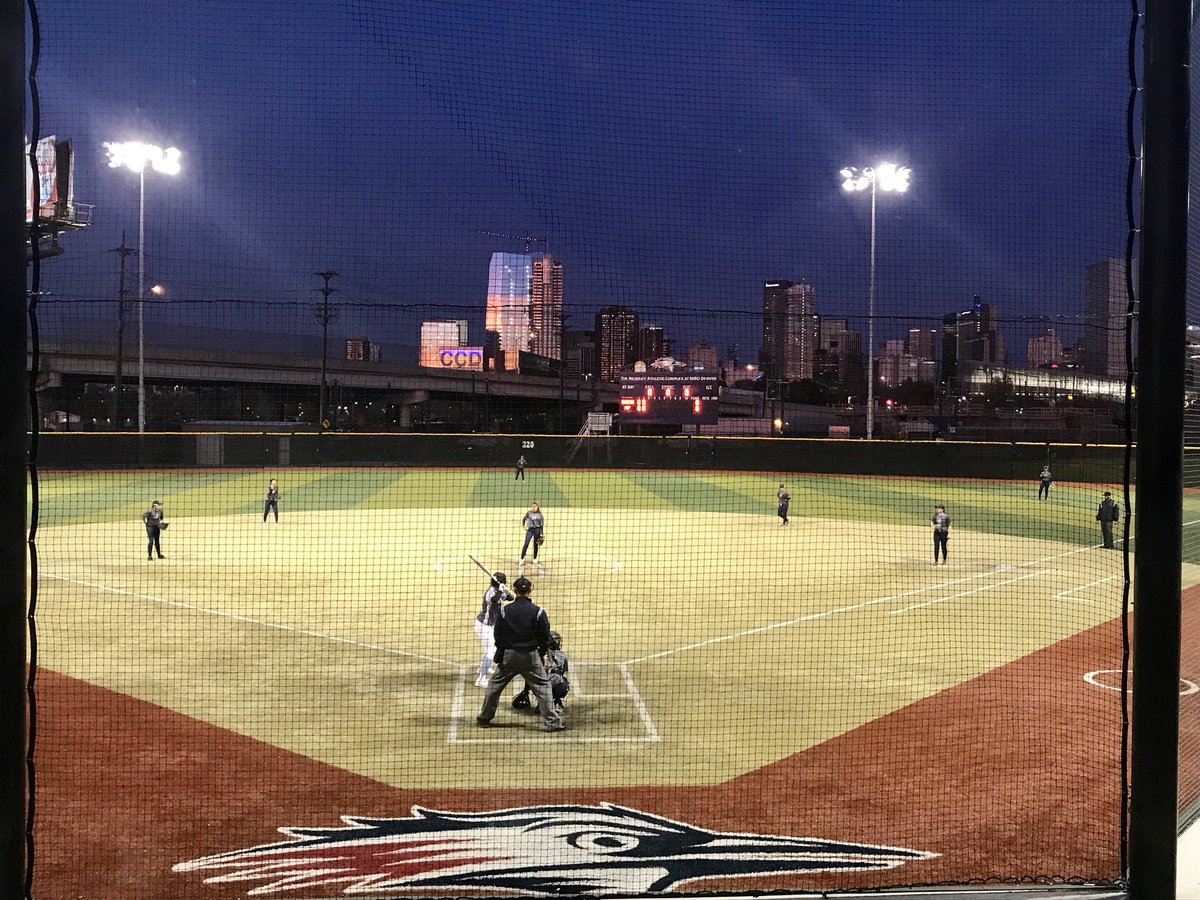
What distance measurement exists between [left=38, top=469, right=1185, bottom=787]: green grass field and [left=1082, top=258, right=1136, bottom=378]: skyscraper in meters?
4.39

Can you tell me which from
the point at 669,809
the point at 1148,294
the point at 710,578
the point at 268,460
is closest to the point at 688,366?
the point at 268,460

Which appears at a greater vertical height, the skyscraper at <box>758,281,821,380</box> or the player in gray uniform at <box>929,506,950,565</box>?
the skyscraper at <box>758,281,821,380</box>

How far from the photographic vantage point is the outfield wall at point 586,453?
1551 inches

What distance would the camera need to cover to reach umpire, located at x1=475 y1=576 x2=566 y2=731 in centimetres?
903

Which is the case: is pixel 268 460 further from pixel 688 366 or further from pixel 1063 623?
pixel 1063 623

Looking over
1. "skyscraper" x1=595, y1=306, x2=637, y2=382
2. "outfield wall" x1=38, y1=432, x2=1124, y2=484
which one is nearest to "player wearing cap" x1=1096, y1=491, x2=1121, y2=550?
"skyscraper" x1=595, y1=306, x2=637, y2=382

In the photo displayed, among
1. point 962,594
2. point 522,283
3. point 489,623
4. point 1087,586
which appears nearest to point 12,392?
point 489,623

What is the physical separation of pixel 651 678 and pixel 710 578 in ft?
25.4

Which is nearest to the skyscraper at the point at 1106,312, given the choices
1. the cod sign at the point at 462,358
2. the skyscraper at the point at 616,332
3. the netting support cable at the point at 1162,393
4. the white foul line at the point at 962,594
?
the netting support cable at the point at 1162,393

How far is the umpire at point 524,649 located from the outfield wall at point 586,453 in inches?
1325

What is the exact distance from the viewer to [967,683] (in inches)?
444

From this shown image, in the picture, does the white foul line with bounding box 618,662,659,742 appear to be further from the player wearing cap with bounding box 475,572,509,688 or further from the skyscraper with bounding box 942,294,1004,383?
the skyscraper with bounding box 942,294,1004,383

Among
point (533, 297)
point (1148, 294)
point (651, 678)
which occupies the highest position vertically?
point (533, 297)

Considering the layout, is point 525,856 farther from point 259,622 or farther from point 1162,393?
point 259,622
